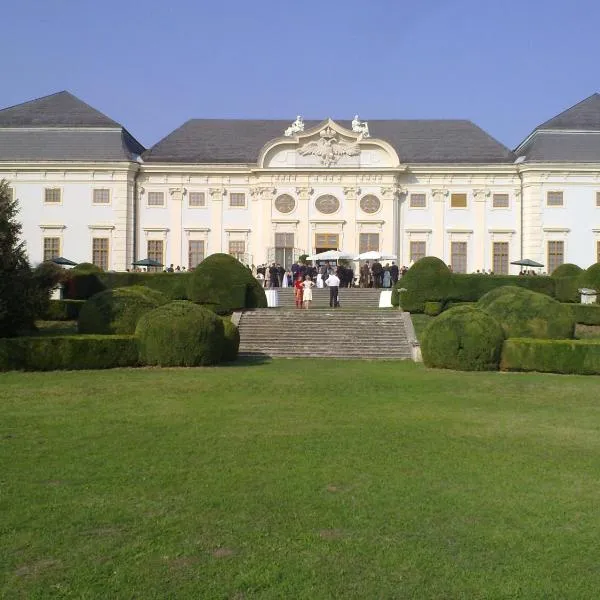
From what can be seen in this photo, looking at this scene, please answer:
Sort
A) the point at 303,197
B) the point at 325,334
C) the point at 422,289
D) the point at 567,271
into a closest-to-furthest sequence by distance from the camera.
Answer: the point at 325,334, the point at 422,289, the point at 567,271, the point at 303,197

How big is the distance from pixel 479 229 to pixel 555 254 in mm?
4243

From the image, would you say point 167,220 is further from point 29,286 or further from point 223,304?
point 29,286

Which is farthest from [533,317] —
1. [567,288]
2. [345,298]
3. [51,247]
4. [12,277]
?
[51,247]

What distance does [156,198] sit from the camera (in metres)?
44.8

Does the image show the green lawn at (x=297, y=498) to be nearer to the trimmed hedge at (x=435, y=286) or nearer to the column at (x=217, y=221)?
the trimmed hedge at (x=435, y=286)

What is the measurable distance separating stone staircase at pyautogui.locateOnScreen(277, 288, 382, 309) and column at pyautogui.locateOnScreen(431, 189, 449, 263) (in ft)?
37.1

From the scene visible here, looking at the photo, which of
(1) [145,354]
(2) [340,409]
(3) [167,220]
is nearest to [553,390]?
(2) [340,409]

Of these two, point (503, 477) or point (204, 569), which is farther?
point (503, 477)

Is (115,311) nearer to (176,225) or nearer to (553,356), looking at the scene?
(553,356)

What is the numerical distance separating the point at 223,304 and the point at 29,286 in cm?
815

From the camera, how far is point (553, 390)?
15.1 metres

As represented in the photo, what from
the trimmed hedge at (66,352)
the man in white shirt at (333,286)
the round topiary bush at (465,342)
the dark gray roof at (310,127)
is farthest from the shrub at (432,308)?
the dark gray roof at (310,127)

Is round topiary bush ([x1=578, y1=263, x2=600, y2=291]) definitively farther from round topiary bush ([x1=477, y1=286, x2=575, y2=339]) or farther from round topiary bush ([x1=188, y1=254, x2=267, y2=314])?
round topiary bush ([x1=188, y1=254, x2=267, y2=314])

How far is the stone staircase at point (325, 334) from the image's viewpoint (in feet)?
71.9
